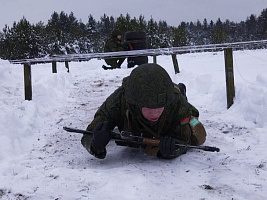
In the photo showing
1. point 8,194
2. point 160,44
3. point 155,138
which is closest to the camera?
point 8,194

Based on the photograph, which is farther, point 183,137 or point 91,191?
point 183,137

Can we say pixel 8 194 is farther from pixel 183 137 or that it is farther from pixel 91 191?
pixel 183 137

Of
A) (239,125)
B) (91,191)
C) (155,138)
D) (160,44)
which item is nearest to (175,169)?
(155,138)

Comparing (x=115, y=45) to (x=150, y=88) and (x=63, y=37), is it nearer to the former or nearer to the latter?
(x=150, y=88)

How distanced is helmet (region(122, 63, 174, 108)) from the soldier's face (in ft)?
0.22

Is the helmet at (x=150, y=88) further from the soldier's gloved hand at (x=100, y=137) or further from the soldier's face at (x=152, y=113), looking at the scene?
the soldier's gloved hand at (x=100, y=137)

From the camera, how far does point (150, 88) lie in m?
2.74

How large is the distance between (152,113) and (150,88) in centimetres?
28

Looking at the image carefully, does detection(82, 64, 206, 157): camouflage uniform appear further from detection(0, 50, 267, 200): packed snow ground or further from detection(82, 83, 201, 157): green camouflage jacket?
detection(0, 50, 267, 200): packed snow ground

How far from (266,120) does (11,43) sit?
42.0 metres

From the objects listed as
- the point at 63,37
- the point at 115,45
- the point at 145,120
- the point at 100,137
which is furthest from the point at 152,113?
the point at 63,37

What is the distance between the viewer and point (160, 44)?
51625 mm

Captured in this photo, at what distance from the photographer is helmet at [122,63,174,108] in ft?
8.99

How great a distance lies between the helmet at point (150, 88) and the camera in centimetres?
274
